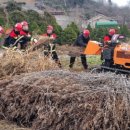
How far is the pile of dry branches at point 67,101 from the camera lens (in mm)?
7070

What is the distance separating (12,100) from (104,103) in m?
1.84

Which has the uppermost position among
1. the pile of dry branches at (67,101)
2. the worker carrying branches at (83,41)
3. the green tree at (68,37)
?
the pile of dry branches at (67,101)

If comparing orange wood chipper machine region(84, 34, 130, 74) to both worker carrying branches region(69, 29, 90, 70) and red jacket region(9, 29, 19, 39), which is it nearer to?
worker carrying branches region(69, 29, 90, 70)

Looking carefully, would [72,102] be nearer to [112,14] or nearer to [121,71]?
[121,71]

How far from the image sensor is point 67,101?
24.6ft

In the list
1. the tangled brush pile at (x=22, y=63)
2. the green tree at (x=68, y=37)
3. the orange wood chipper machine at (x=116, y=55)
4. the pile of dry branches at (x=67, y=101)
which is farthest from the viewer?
the green tree at (x=68, y=37)

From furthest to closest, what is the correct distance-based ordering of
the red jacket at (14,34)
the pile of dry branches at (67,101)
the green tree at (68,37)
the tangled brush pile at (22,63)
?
the green tree at (68,37) < the red jacket at (14,34) < the tangled brush pile at (22,63) < the pile of dry branches at (67,101)

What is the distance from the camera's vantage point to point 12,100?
8.31 metres

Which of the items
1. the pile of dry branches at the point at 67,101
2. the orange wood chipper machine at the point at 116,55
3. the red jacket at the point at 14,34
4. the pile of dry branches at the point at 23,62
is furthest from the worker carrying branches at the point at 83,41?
the pile of dry branches at the point at 67,101

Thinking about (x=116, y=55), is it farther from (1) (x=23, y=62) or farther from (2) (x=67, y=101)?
(2) (x=67, y=101)

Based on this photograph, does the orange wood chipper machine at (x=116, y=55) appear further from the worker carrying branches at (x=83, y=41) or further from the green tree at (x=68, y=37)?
the green tree at (x=68, y=37)

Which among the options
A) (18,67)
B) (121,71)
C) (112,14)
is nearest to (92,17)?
(112,14)

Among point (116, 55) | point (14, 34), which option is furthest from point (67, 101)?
point (14, 34)

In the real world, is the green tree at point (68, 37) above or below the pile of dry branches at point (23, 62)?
below
